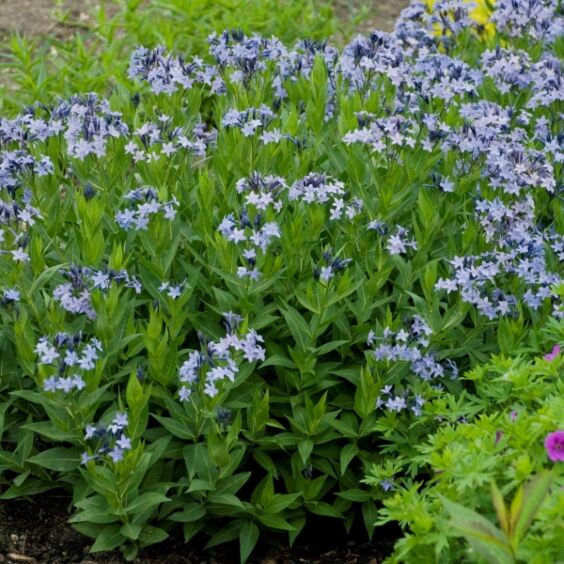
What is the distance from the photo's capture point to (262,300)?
4070 millimetres

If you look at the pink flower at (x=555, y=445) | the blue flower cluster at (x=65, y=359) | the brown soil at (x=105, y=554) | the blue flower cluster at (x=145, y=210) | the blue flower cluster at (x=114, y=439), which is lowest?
the brown soil at (x=105, y=554)

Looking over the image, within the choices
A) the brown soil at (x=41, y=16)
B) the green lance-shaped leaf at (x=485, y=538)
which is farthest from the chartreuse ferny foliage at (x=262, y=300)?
the brown soil at (x=41, y=16)

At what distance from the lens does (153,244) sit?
13.0 ft

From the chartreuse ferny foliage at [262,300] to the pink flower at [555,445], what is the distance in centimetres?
29

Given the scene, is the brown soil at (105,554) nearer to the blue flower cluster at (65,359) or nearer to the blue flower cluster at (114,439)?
the blue flower cluster at (114,439)

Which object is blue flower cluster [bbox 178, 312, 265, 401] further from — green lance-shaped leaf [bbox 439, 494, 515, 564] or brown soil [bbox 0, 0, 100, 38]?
brown soil [bbox 0, 0, 100, 38]

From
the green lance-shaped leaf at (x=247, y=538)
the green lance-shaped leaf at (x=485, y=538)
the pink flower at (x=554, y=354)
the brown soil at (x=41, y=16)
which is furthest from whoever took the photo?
the brown soil at (x=41, y=16)

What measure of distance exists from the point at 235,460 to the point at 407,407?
703 mm

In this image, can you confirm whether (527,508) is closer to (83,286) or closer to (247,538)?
(247,538)

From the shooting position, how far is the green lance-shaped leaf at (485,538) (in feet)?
8.10

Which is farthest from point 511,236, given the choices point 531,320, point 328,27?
point 328,27

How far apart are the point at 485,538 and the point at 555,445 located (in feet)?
1.78

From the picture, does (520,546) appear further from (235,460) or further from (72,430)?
(72,430)

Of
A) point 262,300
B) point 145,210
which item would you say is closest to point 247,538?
point 262,300
